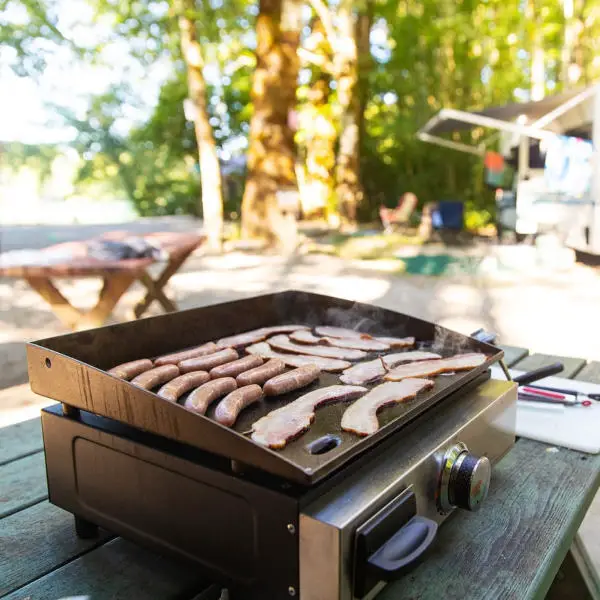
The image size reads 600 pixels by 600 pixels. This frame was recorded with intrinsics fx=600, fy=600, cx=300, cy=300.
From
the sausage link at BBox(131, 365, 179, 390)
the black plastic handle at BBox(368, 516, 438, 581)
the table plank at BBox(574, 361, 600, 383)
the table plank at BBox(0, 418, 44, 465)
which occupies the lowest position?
the table plank at BBox(574, 361, 600, 383)

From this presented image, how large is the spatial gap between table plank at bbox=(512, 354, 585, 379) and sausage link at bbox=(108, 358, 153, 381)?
1.21m

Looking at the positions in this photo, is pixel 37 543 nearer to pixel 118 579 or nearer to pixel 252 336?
pixel 118 579

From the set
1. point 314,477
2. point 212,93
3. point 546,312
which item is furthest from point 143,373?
point 212,93

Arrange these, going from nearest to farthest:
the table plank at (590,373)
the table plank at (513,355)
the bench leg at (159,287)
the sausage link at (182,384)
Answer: the sausage link at (182,384) < the table plank at (590,373) < the table plank at (513,355) < the bench leg at (159,287)

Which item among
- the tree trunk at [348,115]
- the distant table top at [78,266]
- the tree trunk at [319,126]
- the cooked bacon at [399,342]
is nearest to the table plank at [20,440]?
the cooked bacon at [399,342]

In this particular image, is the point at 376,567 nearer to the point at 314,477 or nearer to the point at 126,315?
the point at 314,477

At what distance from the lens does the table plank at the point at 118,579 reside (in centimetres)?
89

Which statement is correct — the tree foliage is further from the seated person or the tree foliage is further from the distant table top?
the distant table top

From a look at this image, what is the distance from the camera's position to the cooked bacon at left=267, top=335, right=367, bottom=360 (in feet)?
4.83

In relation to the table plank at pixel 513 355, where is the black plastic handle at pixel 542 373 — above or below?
above

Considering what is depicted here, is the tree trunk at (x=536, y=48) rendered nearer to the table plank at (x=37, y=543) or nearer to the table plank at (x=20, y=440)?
the table plank at (x=20, y=440)

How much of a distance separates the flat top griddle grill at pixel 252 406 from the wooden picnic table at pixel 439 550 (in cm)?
21

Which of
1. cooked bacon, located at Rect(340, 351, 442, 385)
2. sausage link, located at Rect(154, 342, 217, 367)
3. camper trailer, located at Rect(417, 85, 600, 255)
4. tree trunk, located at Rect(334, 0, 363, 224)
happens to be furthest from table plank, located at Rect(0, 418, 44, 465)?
tree trunk, located at Rect(334, 0, 363, 224)

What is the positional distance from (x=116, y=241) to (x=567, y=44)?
15.7 m
